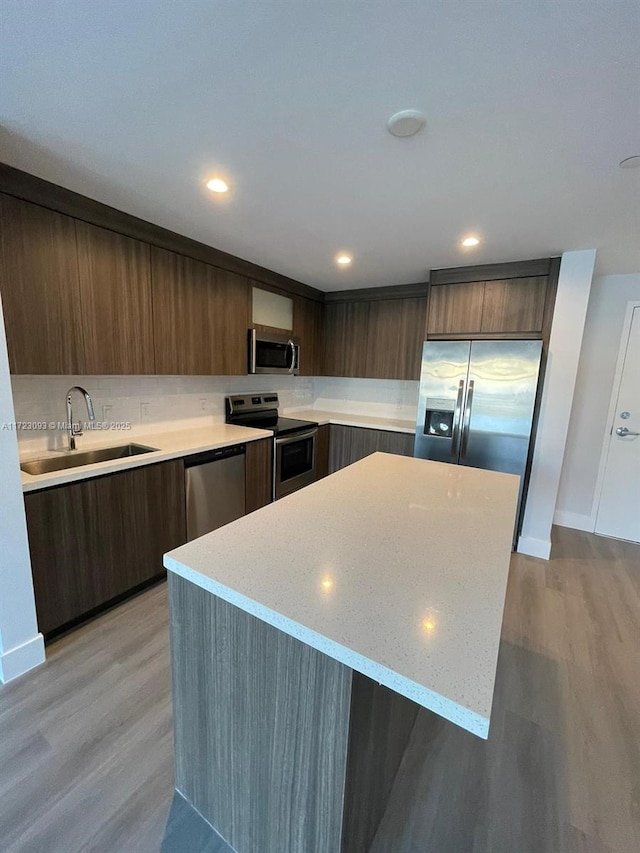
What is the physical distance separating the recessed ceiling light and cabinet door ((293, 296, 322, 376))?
197cm

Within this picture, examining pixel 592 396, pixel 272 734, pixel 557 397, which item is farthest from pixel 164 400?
pixel 592 396

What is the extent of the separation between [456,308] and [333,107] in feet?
7.21

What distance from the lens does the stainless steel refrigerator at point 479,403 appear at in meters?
2.81

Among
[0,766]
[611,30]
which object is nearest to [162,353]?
[0,766]

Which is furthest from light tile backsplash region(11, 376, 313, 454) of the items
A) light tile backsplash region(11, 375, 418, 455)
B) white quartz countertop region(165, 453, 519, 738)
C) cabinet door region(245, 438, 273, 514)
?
white quartz countertop region(165, 453, 519, 738)

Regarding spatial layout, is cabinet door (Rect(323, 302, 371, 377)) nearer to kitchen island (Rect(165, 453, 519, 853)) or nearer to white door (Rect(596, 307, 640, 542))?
white door (Rect(596, 307, 640, 542))

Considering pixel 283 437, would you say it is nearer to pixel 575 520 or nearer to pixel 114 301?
pixel 114 301

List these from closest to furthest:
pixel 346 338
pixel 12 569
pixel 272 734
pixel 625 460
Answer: pixel 272 734 → pixel 12 569 → pixel 625 460 → pixel 346 338

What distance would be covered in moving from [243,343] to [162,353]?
0.81 meters

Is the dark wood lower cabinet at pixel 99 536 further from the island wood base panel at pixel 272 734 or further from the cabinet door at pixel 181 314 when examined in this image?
the island wood base panel at pixel 272 734

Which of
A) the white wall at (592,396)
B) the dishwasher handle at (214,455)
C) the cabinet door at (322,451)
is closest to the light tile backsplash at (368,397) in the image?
the cabinet door at (322,451)

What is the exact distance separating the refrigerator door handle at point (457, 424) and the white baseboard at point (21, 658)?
3.02 m

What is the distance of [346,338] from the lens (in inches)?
162

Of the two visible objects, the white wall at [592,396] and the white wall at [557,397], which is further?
the white wall at [592,396]
